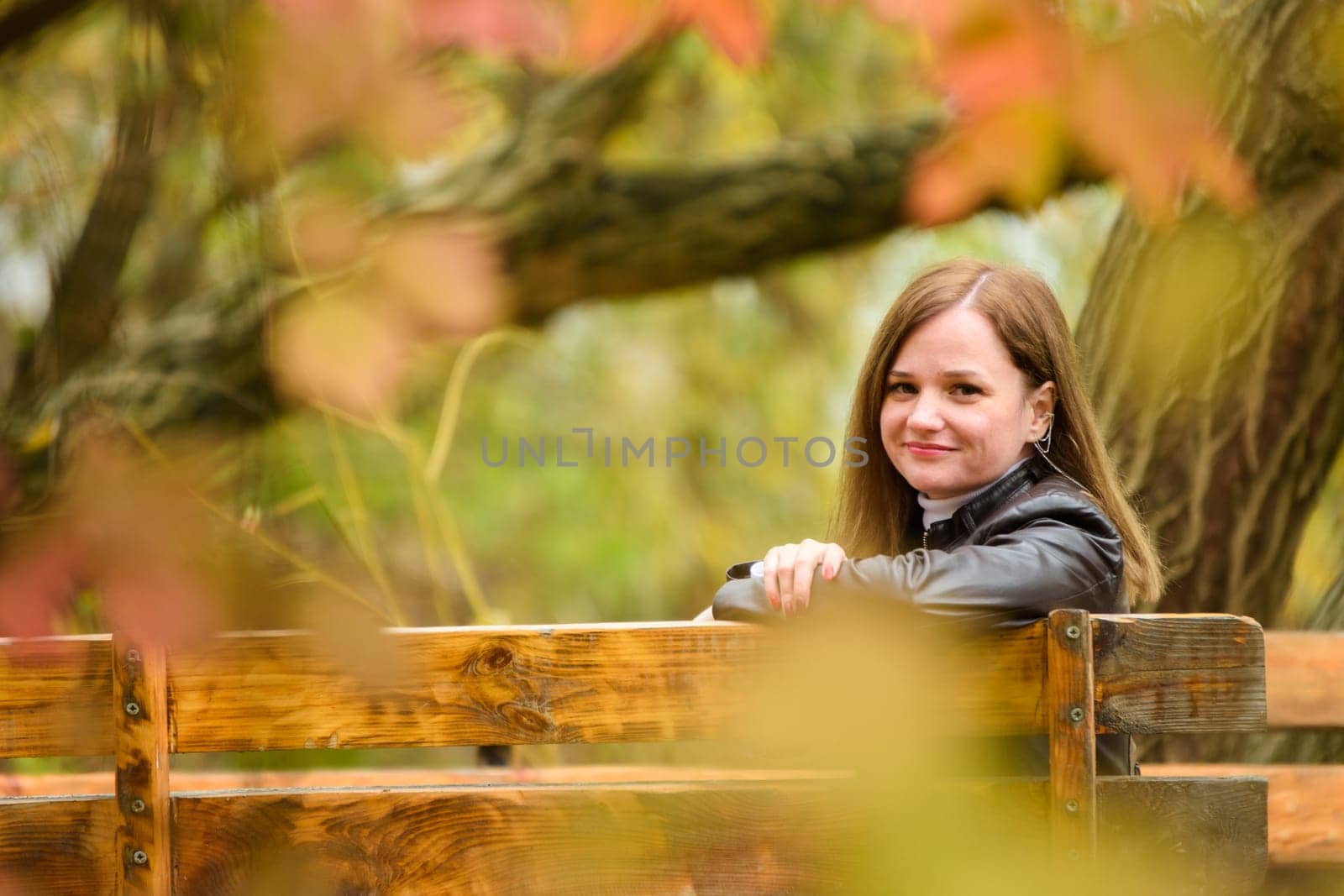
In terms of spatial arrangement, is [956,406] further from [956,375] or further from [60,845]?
[60,845]

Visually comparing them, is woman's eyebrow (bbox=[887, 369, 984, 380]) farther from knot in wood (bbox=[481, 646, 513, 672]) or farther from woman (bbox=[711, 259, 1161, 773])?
knot in wood (bbox=[481, 646, 513, 672])

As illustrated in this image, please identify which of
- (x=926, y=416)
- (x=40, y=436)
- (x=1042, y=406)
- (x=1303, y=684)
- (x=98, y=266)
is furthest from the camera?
(x=1303, y=684)

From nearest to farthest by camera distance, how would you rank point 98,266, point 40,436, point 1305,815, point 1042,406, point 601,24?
point 98,266 < point 40,436 < point 601,24 < point 1042,406 < point 1305,815

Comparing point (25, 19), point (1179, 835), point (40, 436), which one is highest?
point (25, 19)

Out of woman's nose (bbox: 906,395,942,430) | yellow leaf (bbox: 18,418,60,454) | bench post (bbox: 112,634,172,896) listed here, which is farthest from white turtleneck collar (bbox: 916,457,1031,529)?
yellow leaf (bbox: 18,418,60,454)

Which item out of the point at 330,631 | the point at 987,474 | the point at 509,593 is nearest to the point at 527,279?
the point at 509,593

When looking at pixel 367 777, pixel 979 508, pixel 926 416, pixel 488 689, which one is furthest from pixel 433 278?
pixel 367 777

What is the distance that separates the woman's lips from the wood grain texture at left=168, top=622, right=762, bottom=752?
47 centimetres

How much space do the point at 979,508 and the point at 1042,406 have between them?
7.4 inches

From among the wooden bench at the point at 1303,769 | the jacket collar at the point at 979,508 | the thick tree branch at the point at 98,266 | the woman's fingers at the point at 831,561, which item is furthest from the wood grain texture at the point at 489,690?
the wooden bench at the point at 1303,769

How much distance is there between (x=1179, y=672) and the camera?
132 cm

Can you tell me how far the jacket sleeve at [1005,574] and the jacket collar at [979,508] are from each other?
5.1 inches

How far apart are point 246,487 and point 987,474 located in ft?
3.53

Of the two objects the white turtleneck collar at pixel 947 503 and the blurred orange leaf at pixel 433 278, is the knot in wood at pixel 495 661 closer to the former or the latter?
the blurred orange leaf at pixel 433 278
